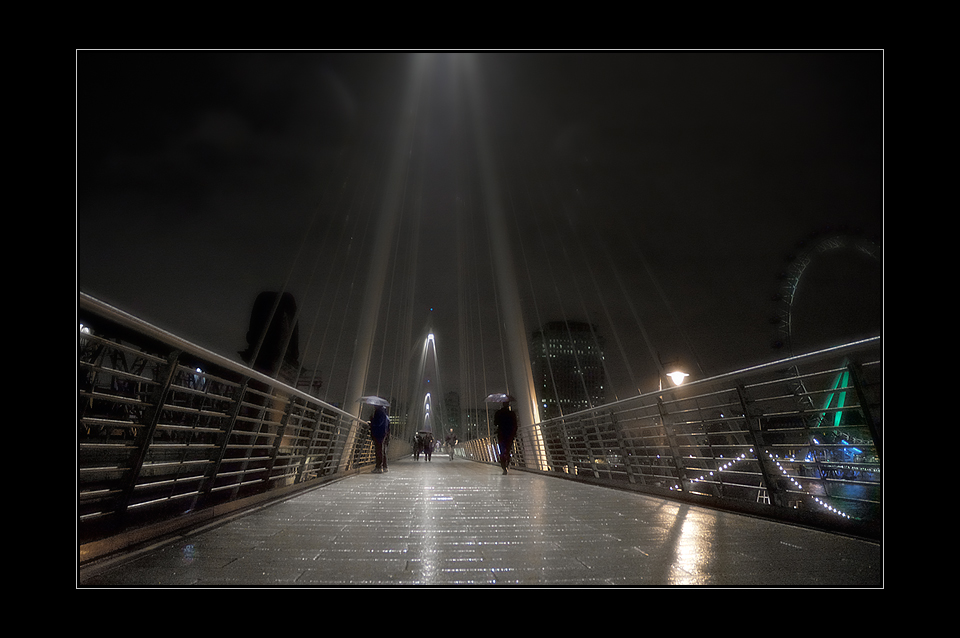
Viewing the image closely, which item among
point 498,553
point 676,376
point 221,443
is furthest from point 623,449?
point 221,443

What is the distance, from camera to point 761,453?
4016mm

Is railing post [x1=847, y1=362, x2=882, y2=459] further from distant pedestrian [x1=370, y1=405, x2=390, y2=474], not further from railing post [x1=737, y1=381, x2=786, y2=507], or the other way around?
distant pedestrian [x1=370, y1=405, x2=390, y2=474]

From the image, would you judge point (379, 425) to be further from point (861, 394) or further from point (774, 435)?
point (861, 394)

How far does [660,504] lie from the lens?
4.93m

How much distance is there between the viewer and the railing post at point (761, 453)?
3877mm

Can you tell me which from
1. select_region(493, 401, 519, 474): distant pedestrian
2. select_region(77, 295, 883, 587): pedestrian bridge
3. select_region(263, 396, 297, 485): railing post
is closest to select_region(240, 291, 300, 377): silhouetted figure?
select_region(493, 401, 519, 474): distant pedestrian

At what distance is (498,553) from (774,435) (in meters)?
2.84

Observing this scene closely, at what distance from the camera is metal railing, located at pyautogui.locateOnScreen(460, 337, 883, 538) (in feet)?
10.1

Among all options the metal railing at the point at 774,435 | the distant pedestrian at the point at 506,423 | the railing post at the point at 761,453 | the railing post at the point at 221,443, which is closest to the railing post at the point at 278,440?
the railing post at the point at 221,443

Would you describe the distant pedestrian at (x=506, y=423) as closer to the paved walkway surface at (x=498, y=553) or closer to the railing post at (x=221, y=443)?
the paved walkway surface at (x=498, y=553)
